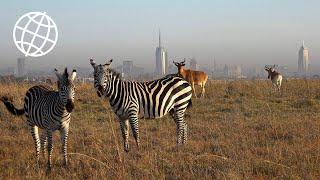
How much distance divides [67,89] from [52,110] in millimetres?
582

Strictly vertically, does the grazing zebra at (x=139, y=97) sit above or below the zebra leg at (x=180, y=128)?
above

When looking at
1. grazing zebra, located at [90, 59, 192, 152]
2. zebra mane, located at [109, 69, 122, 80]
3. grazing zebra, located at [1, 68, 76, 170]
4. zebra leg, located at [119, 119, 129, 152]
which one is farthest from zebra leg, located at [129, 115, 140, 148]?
grazing zebra, located at [1, 68, 76, 170]

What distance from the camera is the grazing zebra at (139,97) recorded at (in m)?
8.98

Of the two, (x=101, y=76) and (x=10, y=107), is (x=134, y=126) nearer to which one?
(x=101, y=76)

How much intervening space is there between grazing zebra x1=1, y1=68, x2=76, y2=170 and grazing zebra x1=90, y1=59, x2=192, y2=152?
123 centimetres

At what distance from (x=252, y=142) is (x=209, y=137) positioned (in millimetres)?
1242

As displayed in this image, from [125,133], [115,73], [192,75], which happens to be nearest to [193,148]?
[125,133]

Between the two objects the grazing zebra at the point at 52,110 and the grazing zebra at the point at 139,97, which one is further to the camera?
the grazing zebra at the point at 139,97

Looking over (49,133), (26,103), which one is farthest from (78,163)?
(26,103)

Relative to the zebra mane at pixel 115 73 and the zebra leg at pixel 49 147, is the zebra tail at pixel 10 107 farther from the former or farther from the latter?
the zebra mane at pixel 115 73

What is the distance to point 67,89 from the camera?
7258 mm

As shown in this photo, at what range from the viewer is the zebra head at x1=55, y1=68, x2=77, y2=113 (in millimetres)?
7215

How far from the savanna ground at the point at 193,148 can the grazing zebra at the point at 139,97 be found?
352 millimetres

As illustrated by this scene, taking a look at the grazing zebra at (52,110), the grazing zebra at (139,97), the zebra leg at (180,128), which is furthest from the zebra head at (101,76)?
the zebra leg at (180,128)
